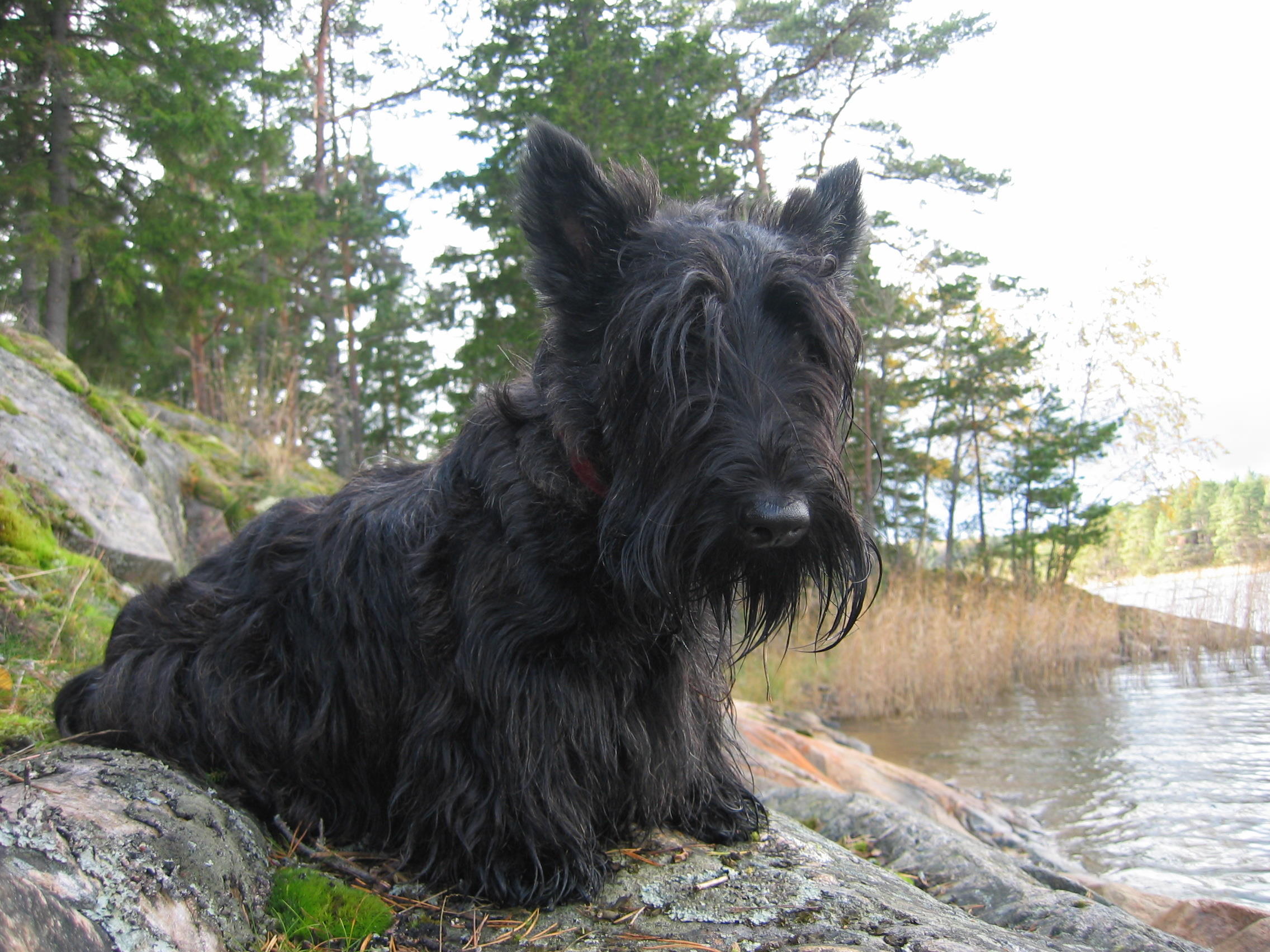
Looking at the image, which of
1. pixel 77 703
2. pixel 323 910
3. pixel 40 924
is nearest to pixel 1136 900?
pixel 323 910

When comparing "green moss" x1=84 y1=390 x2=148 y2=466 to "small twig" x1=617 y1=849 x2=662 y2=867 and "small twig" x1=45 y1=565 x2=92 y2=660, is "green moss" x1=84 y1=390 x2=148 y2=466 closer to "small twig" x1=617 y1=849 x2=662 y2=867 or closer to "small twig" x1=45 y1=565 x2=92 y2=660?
"small twig" x1=45 y1=565 x2=92 y2=660

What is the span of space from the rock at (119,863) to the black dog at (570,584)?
527mm

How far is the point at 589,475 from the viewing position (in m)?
2.42

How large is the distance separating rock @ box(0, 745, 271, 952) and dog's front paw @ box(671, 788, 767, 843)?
4.37 ft

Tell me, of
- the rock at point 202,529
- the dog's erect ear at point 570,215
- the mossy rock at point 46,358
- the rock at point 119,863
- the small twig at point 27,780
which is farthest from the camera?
the rock at point 202,529

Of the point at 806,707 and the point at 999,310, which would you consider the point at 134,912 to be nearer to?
the point at 806,707

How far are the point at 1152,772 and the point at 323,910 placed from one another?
7001 mm

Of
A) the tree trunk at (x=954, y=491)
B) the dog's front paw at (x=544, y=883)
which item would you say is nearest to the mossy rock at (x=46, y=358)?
the dog's front paw at (x=544, y=883)

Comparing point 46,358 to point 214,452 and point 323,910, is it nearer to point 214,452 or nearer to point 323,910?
point 214,452

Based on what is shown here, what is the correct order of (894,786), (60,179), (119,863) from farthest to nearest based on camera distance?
(60,179)
(894,786)
(119,863)

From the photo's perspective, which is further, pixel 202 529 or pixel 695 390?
pixel 202 529

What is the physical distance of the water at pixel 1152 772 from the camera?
5332 mm

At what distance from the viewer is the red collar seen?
2406mm

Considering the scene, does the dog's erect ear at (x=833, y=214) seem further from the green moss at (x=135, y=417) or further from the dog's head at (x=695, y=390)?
the green moss at (x=135, y=417)
